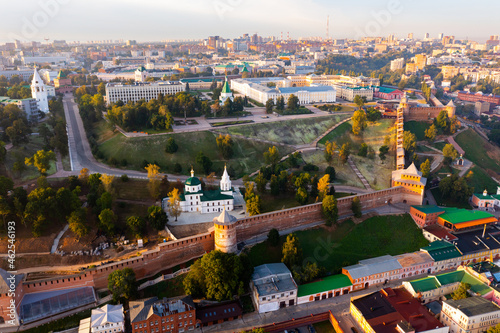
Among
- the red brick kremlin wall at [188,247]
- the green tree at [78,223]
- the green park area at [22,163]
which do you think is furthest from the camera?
the green park area at [22,163]

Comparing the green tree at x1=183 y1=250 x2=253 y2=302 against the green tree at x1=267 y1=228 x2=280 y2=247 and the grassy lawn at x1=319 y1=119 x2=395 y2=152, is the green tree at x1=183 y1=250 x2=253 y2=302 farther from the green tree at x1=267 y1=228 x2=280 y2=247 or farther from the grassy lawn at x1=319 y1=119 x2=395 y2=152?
the grassy lawn at x1=319 y1=119 x2=395 y2=152

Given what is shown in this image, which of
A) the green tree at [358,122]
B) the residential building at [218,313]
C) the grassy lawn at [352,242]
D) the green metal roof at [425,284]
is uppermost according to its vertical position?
the green tree at [358,122]

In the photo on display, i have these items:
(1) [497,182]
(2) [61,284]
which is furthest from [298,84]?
(2) [61,284]

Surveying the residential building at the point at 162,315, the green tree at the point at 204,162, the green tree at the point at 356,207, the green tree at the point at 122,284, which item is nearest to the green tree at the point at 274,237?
the residential building at the point at 162,315

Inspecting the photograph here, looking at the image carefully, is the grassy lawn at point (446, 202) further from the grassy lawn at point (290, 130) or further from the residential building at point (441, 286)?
the grassy lawn at point (290, 130)

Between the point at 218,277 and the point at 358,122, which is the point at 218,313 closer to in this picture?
the point at 218,277

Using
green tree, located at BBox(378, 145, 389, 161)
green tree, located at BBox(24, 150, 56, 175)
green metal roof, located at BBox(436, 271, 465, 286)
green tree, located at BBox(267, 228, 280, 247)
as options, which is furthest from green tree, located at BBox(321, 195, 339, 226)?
green tree, located at BBox(24, 150, 56, 175)
